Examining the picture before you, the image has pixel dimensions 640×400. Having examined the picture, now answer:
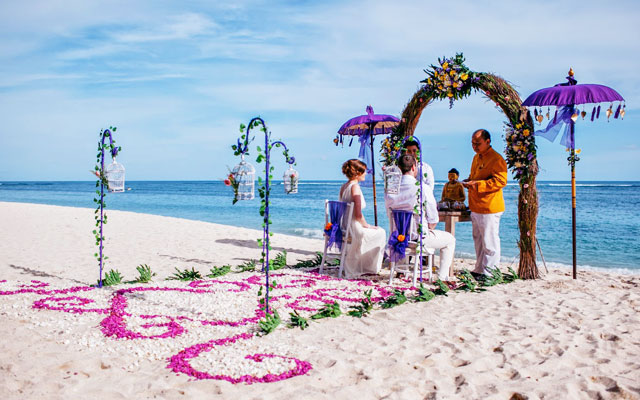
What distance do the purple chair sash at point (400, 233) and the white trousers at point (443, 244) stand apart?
0.92ft

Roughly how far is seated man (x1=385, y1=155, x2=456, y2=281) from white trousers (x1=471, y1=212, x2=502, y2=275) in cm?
40

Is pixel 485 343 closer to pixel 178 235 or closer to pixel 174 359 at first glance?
pixel 174 359

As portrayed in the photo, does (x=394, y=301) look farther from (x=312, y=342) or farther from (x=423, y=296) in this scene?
(x=312, y=342)

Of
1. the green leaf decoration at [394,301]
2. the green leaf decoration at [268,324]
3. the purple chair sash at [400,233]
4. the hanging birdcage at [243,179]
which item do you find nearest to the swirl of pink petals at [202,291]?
the green leaf decoration at [268,324]

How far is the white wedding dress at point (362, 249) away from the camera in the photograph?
21.3 ft

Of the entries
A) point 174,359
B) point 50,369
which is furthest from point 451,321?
point 50,369

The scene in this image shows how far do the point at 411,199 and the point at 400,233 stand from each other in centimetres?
50

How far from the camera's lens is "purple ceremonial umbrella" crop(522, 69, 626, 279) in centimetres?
572

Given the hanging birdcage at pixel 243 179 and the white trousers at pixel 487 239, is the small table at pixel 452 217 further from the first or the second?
the hanging birdcage at pixel 243 179

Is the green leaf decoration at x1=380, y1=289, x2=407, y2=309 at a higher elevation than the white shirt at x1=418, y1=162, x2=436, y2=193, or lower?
lower

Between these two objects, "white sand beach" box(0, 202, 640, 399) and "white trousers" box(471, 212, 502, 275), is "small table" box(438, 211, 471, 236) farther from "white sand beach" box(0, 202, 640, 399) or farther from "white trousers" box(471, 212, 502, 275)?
"white sand beach" box(0, 202, 640, 399)

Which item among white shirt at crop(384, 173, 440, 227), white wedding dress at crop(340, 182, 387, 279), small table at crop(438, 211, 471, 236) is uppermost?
white shirt at crop(384, 173, 440, 227)

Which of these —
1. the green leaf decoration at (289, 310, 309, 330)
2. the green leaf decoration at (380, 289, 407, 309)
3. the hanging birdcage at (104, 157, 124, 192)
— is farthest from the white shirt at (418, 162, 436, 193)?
the hanging birdcage at (104, 157, 124, 192)

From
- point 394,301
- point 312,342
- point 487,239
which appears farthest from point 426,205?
point 312,342
